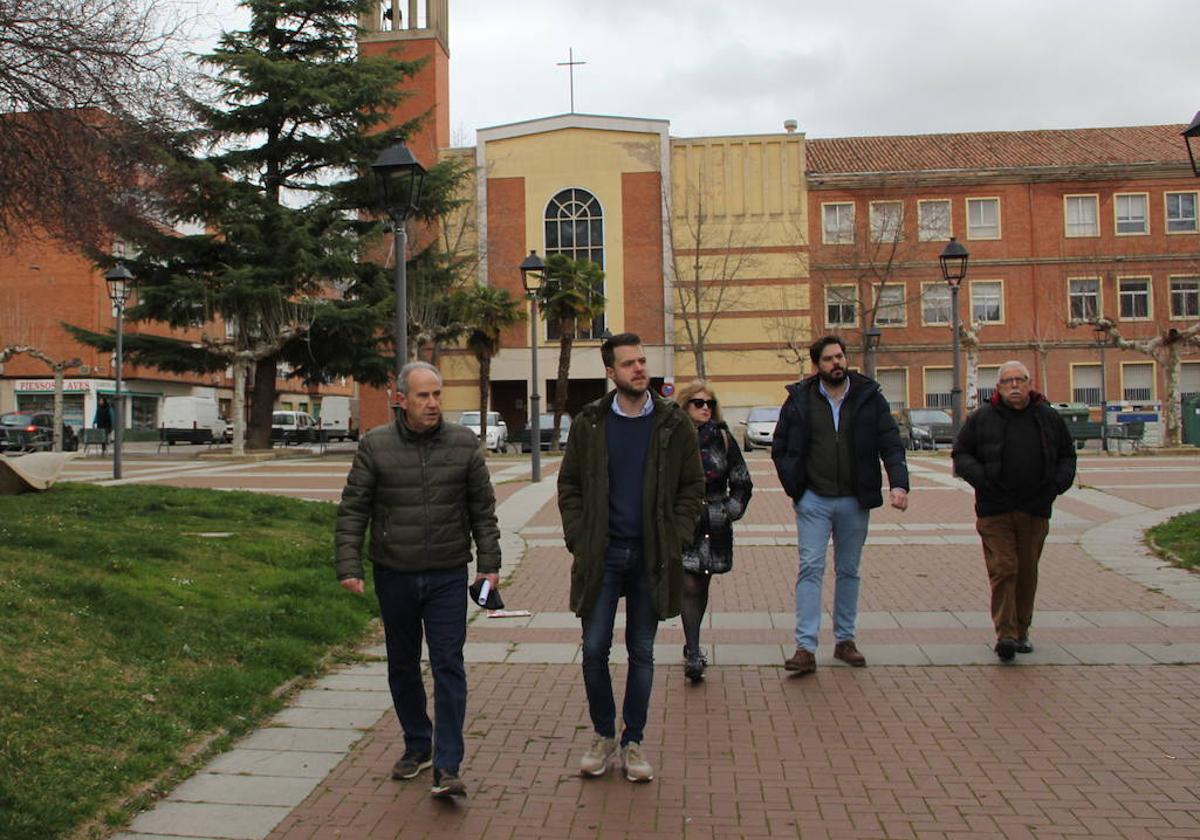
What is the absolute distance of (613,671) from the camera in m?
6.46

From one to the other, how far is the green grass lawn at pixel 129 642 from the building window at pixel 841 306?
4018 cm

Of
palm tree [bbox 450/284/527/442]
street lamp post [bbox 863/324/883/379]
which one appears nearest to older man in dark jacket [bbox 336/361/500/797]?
palm tree [bbox 450/284/527/442]

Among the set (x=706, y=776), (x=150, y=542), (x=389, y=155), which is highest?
(x=389, y=155)

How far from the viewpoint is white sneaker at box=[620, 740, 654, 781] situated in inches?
177

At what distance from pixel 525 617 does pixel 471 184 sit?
42.9 m

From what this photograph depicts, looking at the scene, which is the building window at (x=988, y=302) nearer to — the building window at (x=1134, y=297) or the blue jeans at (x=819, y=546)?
the building window at (x=1134, y=297)

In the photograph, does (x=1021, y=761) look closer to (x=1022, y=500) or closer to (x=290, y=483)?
(x=1022, y=500)

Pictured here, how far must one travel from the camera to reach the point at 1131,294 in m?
47.4

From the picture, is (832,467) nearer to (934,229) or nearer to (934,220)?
(934,229)

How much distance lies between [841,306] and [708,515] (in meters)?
43.7

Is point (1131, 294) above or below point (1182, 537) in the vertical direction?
above

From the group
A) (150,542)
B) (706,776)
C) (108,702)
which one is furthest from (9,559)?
(706,776)

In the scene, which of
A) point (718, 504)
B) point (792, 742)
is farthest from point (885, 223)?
point (792, 742)

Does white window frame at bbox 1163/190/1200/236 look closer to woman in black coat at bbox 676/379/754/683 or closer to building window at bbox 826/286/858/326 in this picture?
building window at bbox 826/286/858/326
